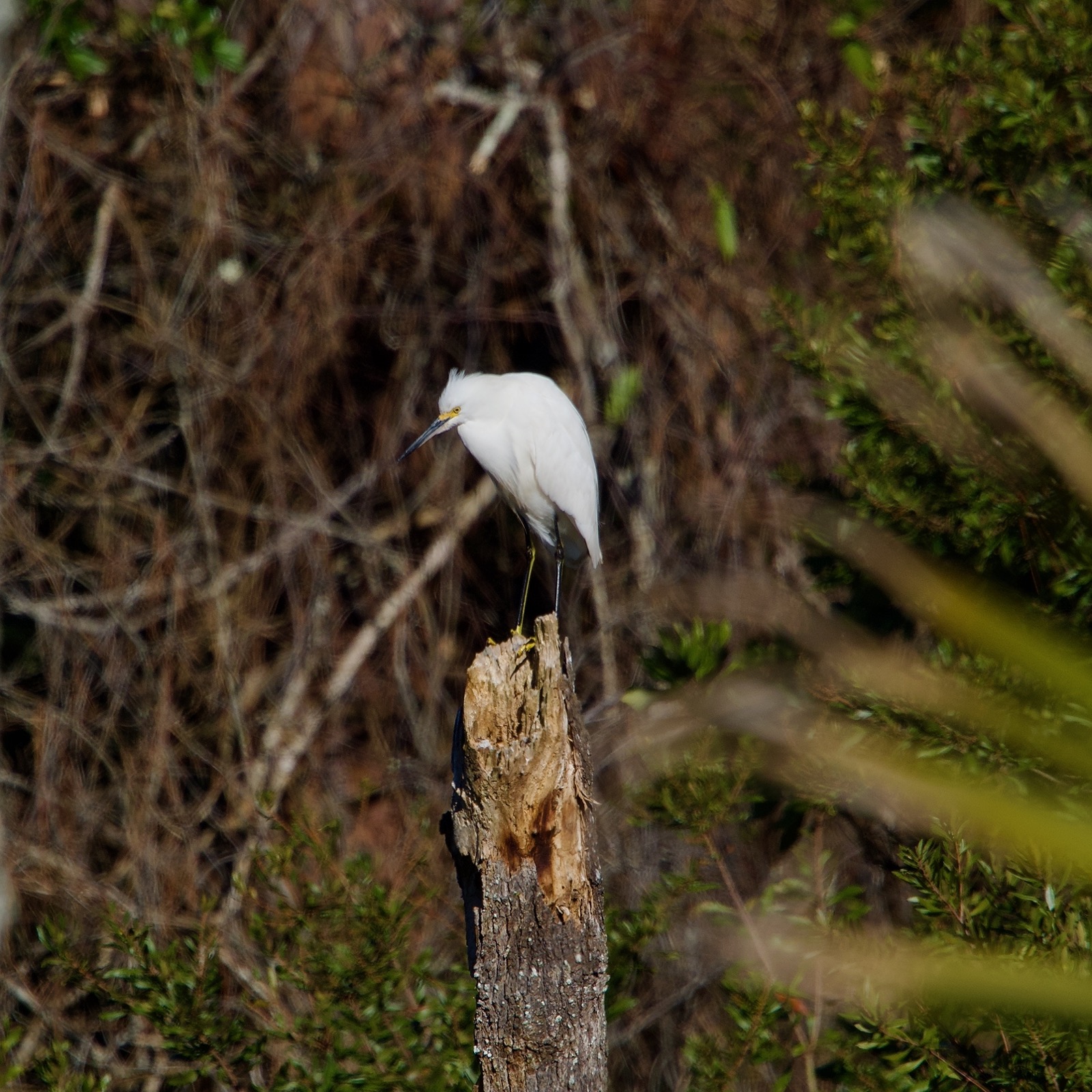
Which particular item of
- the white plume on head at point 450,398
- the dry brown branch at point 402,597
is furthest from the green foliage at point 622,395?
the white plume on head at point 450,398

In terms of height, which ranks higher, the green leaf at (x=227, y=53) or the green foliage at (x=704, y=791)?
the green leaf at (x=227, y=53)

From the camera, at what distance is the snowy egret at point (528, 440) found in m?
3.01

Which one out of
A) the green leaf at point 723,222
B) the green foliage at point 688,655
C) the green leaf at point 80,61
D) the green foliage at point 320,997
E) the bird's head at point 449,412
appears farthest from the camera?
the green leaf at point 723,222

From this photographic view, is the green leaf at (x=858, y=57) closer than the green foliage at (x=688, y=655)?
No

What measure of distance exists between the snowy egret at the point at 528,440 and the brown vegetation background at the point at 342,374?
3.03ft

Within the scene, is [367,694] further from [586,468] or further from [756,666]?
[756,666]

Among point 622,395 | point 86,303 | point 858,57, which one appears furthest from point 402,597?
point 858,57

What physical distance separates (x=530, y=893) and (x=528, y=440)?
148 cm

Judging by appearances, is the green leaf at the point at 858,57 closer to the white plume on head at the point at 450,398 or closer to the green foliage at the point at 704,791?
the white plume on head at the point at 450,398

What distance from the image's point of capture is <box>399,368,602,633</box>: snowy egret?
3.01 meters

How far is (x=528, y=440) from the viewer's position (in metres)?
3.06

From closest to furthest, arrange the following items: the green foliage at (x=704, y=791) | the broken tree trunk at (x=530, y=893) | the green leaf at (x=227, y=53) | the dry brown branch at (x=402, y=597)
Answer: the broken tree trunk at (x=530, y=893)
the green foliage at (x=704, y=791)
the green leaf at (x=227, y=53)
the dry brown branch at (x=402, y=597)

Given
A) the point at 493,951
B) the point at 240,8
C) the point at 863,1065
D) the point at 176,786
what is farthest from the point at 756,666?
the point at 240,8

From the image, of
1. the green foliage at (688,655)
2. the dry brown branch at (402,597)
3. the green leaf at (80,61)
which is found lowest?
the dry brown branch at (402,597)
